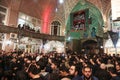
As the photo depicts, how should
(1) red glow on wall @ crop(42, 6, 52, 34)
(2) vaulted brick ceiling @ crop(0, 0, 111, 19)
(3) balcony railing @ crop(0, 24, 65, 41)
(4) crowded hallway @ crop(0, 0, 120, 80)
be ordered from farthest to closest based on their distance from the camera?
(1) red glow on wall @ crop(42, 6, 52, 34), (2) vaulted brick ceiling @ crop(0, 0, 111, 19), (4) crowded hallway @ crop(0, 0, 120, 80), (3) balcony railing @ crop(0, 24, 65, 41)

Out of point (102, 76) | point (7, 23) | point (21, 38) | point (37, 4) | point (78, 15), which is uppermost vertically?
point (37, 4)

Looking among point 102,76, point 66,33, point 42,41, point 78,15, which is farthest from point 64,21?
point 102,76

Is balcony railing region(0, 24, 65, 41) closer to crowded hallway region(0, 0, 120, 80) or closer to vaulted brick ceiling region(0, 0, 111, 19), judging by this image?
crowded hallway region(0, 0, 120, 80)

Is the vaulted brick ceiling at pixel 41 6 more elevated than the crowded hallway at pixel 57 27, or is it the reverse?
the vaulted brick ceiling at pixel 41 6

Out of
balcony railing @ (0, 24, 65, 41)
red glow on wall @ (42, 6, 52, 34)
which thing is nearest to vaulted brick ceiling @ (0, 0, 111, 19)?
red glow on wall @ (42, 6, 52, 34)

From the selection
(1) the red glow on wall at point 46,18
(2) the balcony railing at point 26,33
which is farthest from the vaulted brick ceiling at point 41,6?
(2) the balcony railing at point 26,33

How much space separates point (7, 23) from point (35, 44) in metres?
4.89

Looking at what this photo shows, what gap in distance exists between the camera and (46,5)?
78.5ft

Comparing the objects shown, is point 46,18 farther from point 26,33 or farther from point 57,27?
point 26,33

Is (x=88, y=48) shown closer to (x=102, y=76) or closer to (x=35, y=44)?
(x=35, y=44)

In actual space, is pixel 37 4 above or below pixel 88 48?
above

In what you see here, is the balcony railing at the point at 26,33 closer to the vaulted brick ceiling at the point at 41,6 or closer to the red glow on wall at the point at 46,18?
the red glow on wall at the point at 46,18

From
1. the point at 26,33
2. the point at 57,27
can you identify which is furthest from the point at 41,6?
the point at 26,33

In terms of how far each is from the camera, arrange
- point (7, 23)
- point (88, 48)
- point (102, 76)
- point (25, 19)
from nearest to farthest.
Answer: point (102, 76) → point (7, 23) → point (25, 19) → point (88, 48)
